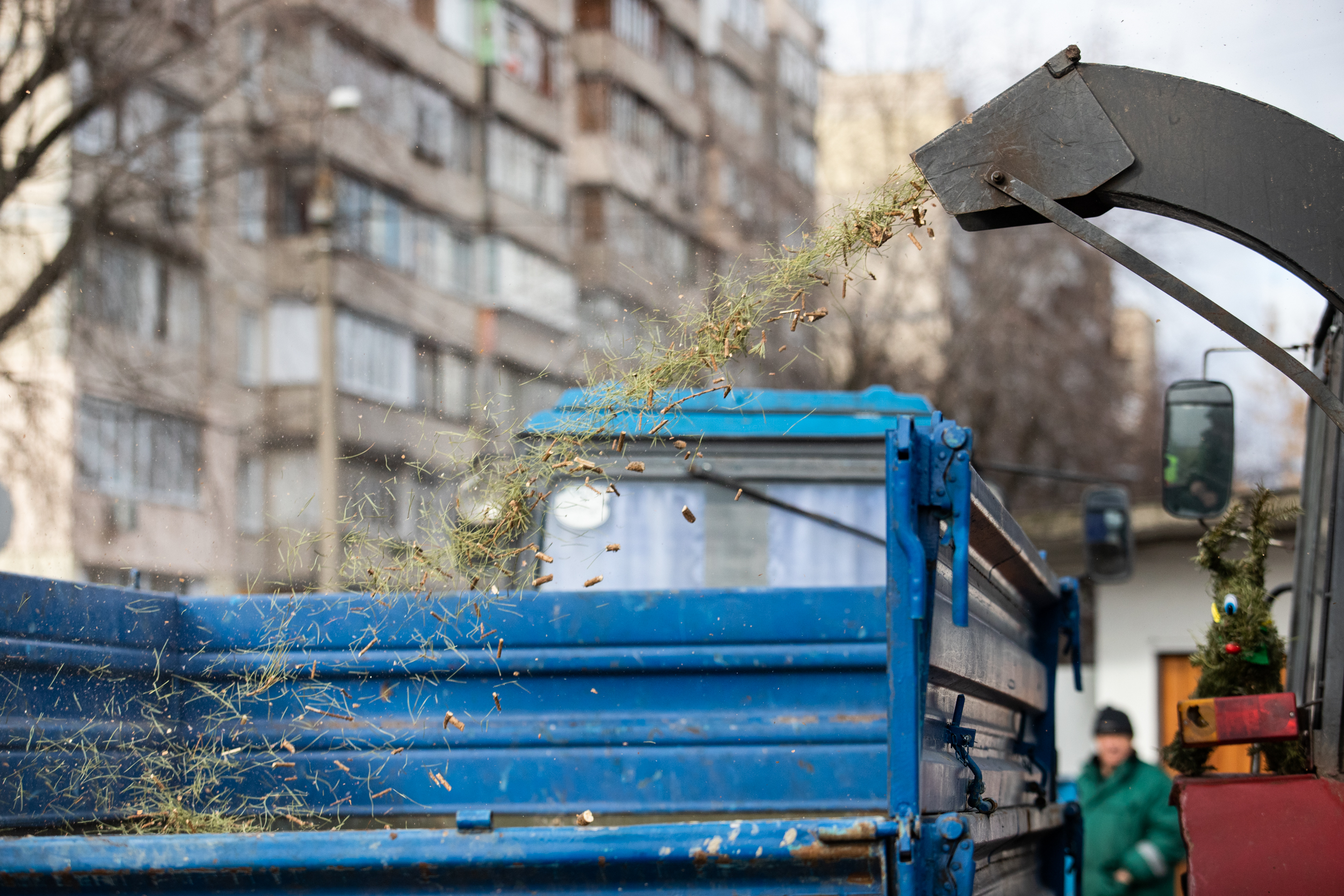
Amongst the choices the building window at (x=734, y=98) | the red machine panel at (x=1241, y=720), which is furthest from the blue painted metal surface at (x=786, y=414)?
the building window at (x=734, y=98)

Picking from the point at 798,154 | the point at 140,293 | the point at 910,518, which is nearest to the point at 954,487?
the point at 910,518

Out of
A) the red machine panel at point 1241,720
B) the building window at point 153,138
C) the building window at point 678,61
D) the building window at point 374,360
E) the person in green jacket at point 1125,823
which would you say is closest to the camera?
the red machine panel at point 1241,720

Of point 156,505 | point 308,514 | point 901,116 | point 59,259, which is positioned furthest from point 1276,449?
point 59,259

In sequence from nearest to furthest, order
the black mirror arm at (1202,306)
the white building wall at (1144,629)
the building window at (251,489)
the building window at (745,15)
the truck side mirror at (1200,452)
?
the black mirror arm at (1202,306) → the truck side mirror at (1200,452) → the white building wall at (1144,629) → the building window at (251,489) → the building window at (745,15)

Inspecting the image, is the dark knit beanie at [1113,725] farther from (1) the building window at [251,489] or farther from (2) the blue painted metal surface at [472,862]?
(1) the building window at [251,489]

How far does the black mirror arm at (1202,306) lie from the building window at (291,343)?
22186 millimetres

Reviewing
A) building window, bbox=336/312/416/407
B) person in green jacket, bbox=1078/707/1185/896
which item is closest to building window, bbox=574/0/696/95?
building window, bbox=336/312/416/407

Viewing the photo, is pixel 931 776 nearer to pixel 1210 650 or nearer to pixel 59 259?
pixel 1210 650

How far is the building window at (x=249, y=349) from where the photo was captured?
23.5m

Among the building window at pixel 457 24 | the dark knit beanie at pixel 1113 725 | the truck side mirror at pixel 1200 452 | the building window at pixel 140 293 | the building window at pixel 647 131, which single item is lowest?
the dark knit beanie at pixel 1113 725

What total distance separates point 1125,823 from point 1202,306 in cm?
402

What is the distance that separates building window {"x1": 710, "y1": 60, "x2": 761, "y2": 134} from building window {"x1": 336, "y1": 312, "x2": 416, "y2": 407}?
7.14 m

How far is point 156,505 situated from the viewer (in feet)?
69.4

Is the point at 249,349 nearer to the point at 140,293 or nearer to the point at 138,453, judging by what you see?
the point at 140,293
